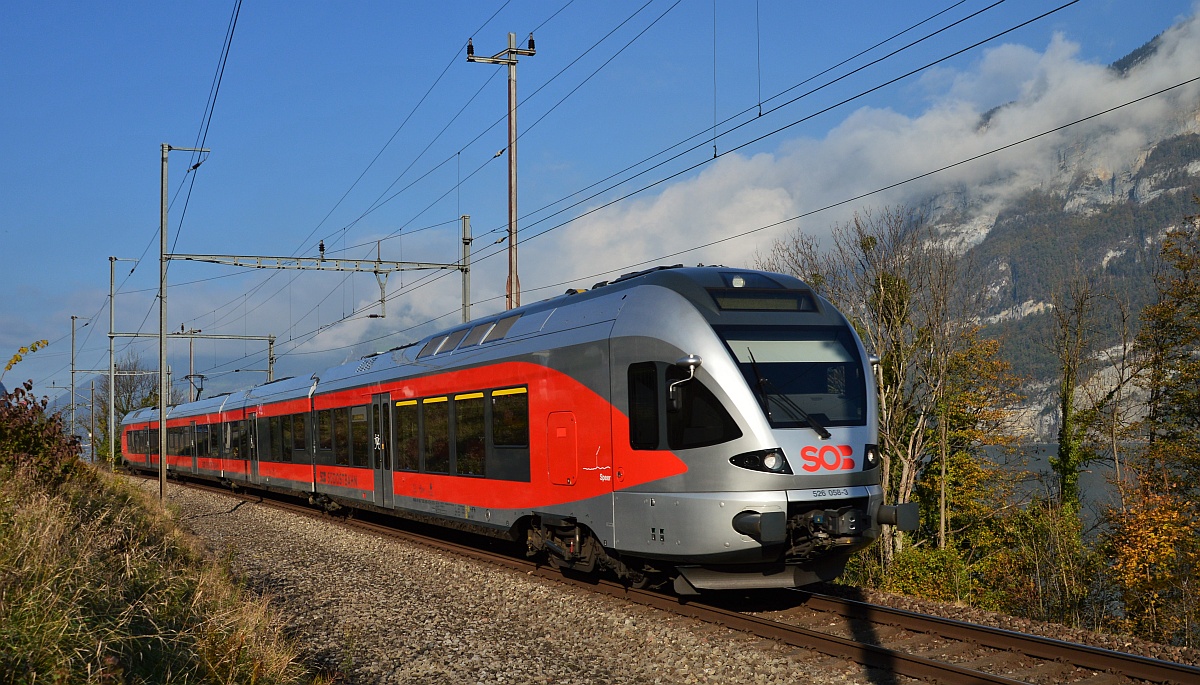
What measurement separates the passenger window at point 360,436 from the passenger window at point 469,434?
14.1ft

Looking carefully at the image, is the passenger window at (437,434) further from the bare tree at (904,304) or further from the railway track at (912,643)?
the bare tree at (904,304)

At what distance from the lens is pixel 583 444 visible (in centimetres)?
1043

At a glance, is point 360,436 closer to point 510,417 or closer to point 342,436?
point 342,436

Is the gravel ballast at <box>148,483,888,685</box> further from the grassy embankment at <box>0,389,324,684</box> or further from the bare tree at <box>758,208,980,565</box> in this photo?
the bare tree at <box>758,208,980,565</box>

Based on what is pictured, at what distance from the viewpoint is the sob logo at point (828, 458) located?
28.8 feet

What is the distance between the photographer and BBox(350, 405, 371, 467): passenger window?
57.4ft

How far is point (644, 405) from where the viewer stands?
9531mm

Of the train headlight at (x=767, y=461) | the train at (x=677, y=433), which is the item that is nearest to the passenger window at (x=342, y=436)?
the train at (x=677, y=433)

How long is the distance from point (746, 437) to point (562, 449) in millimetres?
2803

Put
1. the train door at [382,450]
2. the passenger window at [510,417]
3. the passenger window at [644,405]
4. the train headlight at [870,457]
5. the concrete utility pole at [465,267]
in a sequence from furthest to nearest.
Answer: the concrete utility pole at [465,267] → the train door at [382,450] → the passenger window at [510,417] → the passenger window at [644,405] → the train headlight at [870,457]

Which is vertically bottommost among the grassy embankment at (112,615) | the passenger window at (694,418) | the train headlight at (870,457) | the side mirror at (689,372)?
the grassy embankment at (112,615)

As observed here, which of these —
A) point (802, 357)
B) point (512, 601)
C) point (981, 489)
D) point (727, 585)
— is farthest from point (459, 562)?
point (981, 489)

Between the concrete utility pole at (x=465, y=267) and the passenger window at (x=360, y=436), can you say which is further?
the concrete utility pole at (x=465, y=267)

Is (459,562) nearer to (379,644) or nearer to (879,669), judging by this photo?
(379,644)
